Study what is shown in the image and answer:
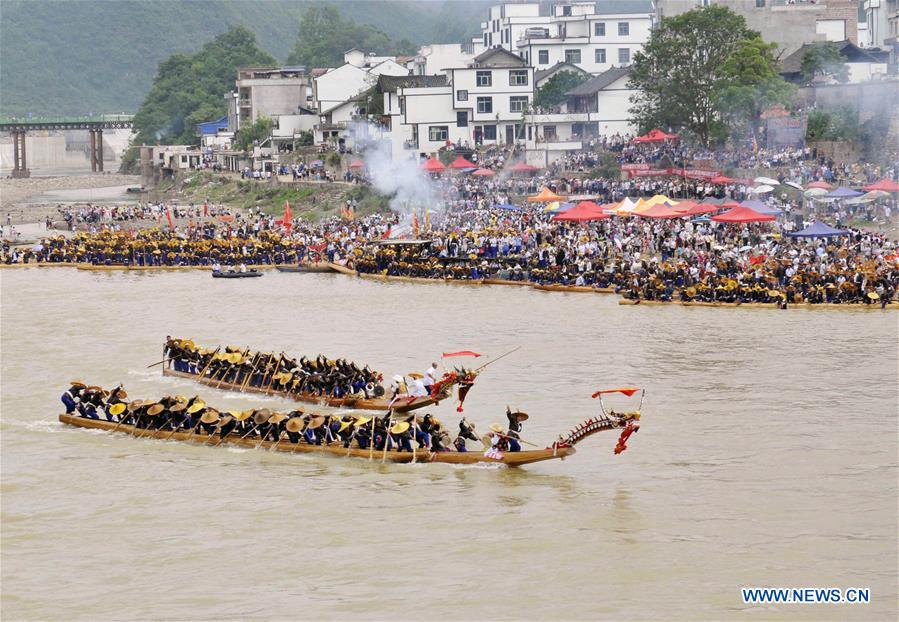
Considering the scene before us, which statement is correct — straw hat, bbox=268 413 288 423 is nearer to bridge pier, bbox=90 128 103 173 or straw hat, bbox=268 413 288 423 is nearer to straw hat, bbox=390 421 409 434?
straw hat, bbox=390 421 409 434

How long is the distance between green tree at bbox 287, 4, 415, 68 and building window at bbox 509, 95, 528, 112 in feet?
173

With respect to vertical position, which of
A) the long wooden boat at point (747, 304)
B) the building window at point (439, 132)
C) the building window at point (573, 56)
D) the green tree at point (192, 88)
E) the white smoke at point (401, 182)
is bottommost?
the long wooden boat at point (747, 304)

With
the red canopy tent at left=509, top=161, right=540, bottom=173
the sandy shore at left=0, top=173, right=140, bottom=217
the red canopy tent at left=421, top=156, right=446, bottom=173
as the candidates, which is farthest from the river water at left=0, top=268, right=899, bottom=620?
the sandy shore at left=0, top=173, right=140, bottom=217

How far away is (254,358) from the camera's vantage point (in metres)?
28.3

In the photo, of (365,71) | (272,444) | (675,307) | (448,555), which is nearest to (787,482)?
(448,555)

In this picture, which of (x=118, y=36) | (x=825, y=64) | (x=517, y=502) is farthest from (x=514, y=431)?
(x=118, y=36)

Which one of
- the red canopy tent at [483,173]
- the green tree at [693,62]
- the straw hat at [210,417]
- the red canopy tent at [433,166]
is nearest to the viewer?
the straw hat at [210,417]

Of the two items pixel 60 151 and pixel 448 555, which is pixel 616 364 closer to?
pixel 448 555

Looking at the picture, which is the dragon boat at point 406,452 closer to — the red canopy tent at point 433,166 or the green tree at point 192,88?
the red canopy tent at point 433,166

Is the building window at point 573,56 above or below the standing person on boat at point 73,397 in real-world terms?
above

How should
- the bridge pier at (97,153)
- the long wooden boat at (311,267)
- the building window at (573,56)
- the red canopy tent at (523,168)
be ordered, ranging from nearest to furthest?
the long wooden boat at (311,267)
the red canopy tent at (523,168)
the building window at (573,56)
the bridge pier at (97,153)

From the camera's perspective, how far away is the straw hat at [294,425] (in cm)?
2288

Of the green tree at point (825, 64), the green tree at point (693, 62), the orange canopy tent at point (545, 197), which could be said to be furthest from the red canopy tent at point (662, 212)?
the green tree at point (825, 64)

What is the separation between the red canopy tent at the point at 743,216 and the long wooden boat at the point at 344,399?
1635 centimetres
